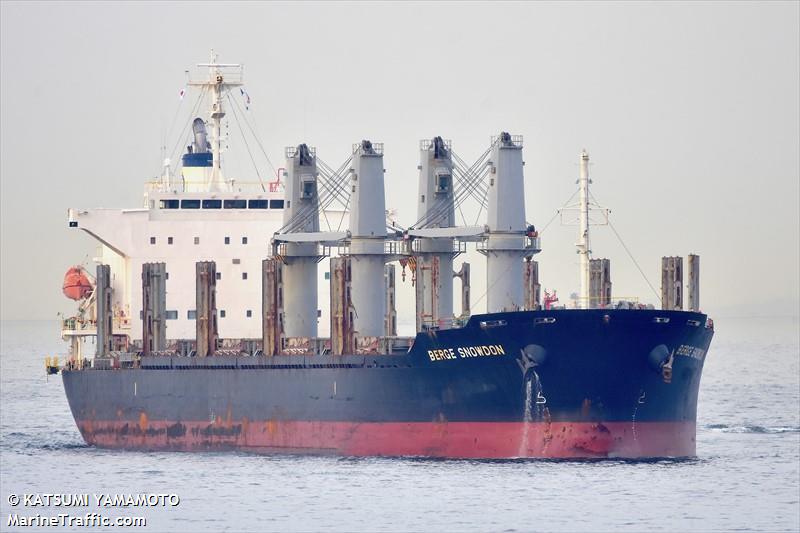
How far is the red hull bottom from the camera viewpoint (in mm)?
50406

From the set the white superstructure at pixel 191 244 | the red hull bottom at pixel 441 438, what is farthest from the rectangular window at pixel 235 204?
the red hull bottom at pixel 441 438

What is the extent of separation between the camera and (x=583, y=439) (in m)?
50.3

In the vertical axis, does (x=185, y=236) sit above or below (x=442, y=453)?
above

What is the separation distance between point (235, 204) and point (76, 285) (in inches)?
282

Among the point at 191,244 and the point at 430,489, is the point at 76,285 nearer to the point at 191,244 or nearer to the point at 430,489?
the point at 191,244

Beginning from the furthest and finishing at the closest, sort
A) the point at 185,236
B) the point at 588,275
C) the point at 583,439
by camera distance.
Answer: the point at 185,236
the point at 588,275
the point at 583,439

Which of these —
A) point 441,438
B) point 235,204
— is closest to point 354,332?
point 441,438

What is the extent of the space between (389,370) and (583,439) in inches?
231

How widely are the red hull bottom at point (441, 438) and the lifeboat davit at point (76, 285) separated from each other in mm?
11209

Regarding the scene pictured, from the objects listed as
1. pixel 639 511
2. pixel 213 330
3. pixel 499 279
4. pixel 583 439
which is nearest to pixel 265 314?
pixel 213 330

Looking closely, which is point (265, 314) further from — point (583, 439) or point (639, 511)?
point (639, 511)

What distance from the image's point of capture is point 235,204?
65.4 metres

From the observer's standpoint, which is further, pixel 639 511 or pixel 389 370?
pixel 389 370

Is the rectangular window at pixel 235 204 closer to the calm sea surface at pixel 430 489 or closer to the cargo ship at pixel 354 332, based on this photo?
the cargo ship at pixel 354 332
